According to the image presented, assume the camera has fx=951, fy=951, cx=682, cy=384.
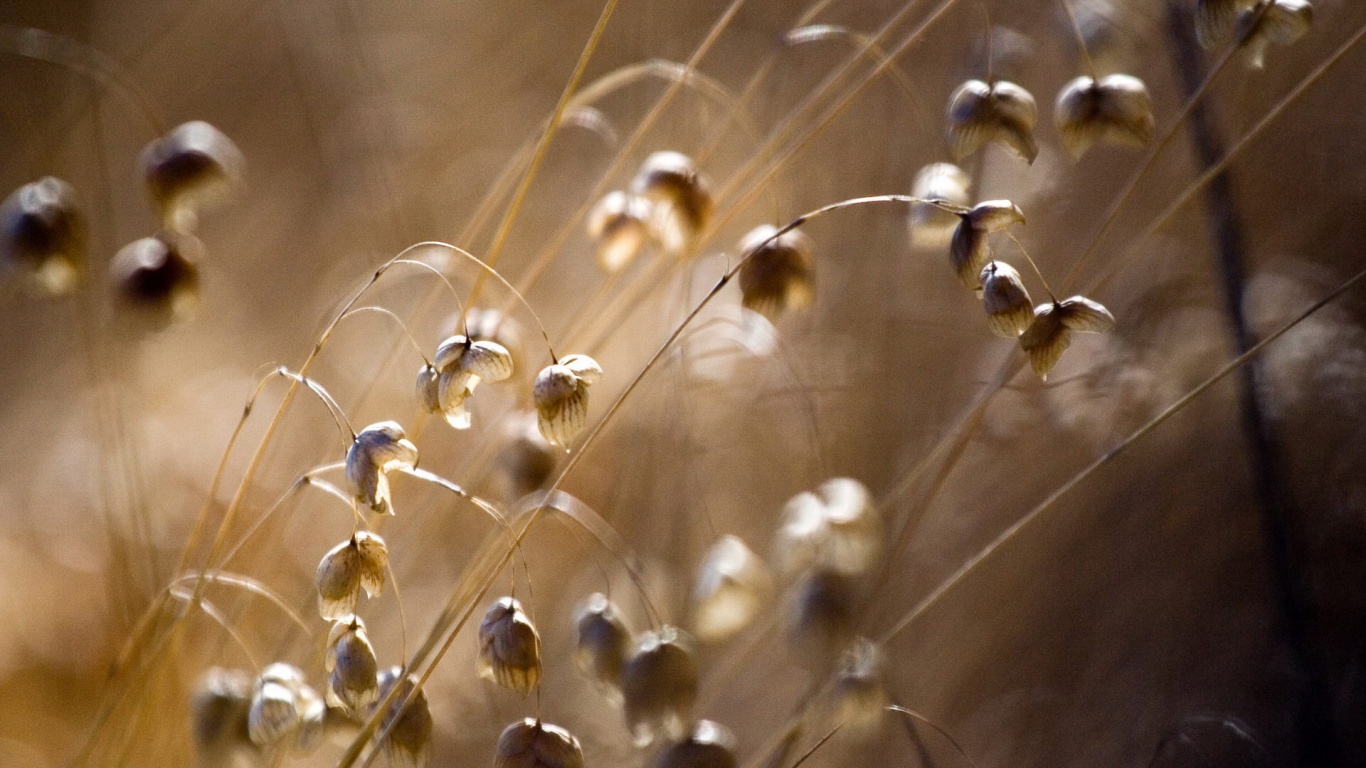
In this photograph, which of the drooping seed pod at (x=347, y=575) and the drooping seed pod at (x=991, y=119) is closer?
the drooping seed pod at (x=347, y=575)

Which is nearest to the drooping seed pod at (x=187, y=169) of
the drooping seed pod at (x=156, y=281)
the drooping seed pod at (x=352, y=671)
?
the drooping seed pod at (x=156, y=281)

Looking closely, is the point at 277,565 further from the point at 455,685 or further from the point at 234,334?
the point at 234,334

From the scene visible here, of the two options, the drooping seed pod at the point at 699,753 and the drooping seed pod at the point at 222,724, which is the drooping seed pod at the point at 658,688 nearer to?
the drooping seed pod at the point at 699,753

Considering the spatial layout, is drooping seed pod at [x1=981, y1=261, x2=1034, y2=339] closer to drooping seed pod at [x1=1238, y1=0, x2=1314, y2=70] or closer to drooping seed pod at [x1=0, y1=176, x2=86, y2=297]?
drooping seed pod at [x1=1238, y1=0, x2=1314, y2=70]

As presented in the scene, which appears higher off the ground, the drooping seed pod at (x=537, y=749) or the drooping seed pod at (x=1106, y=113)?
the drooping seed pod at (x=1106, y=113)

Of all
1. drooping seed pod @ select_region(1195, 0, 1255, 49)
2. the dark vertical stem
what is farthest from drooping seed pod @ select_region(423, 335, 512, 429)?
the dark vertical stem

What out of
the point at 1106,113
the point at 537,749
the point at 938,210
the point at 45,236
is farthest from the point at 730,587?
the point at 45,236
